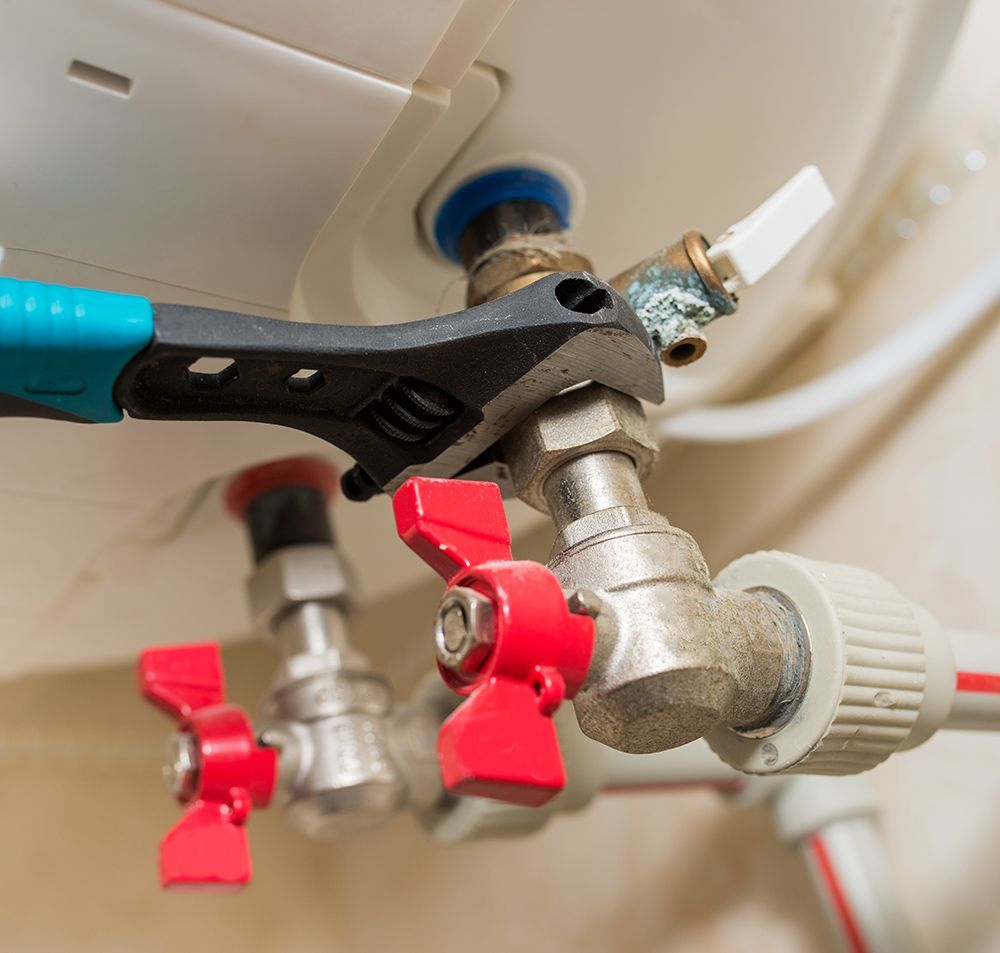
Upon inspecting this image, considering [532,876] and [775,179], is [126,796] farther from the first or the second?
[775,179]

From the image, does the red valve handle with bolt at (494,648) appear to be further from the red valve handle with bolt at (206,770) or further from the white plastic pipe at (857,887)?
the white plastic pipe at (857,887)

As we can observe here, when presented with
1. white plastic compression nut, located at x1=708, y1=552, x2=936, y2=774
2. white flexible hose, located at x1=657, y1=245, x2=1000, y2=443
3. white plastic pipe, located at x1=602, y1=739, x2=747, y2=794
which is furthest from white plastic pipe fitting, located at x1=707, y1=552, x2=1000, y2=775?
white flexible hose, located at x1=657, y1=245, x2=1000, y2=443

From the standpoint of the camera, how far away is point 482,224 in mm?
435

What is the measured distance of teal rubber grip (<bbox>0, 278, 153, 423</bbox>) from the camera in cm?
28

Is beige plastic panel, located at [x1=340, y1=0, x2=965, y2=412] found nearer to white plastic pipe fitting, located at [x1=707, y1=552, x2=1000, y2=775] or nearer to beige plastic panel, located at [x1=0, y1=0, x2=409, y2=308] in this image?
beige plastic panel, located at [x1=0, y1=0, x2=409, y2=308]

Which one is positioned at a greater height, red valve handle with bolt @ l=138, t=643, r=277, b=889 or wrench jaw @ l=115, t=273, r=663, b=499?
wrench jaw @ l=115, t=273, r=663, b=499

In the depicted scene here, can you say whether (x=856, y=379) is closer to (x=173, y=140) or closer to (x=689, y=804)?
(x=689, y=804)

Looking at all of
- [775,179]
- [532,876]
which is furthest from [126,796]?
[775,179]

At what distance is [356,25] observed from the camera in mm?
324

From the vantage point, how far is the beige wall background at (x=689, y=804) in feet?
1.89

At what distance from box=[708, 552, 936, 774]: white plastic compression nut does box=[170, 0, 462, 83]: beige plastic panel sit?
21cm

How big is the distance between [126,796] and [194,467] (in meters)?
0.47

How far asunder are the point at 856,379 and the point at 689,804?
308 mm

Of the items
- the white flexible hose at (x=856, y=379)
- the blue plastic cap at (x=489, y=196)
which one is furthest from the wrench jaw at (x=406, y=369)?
the white flexible hose at (x=856, y=379)
